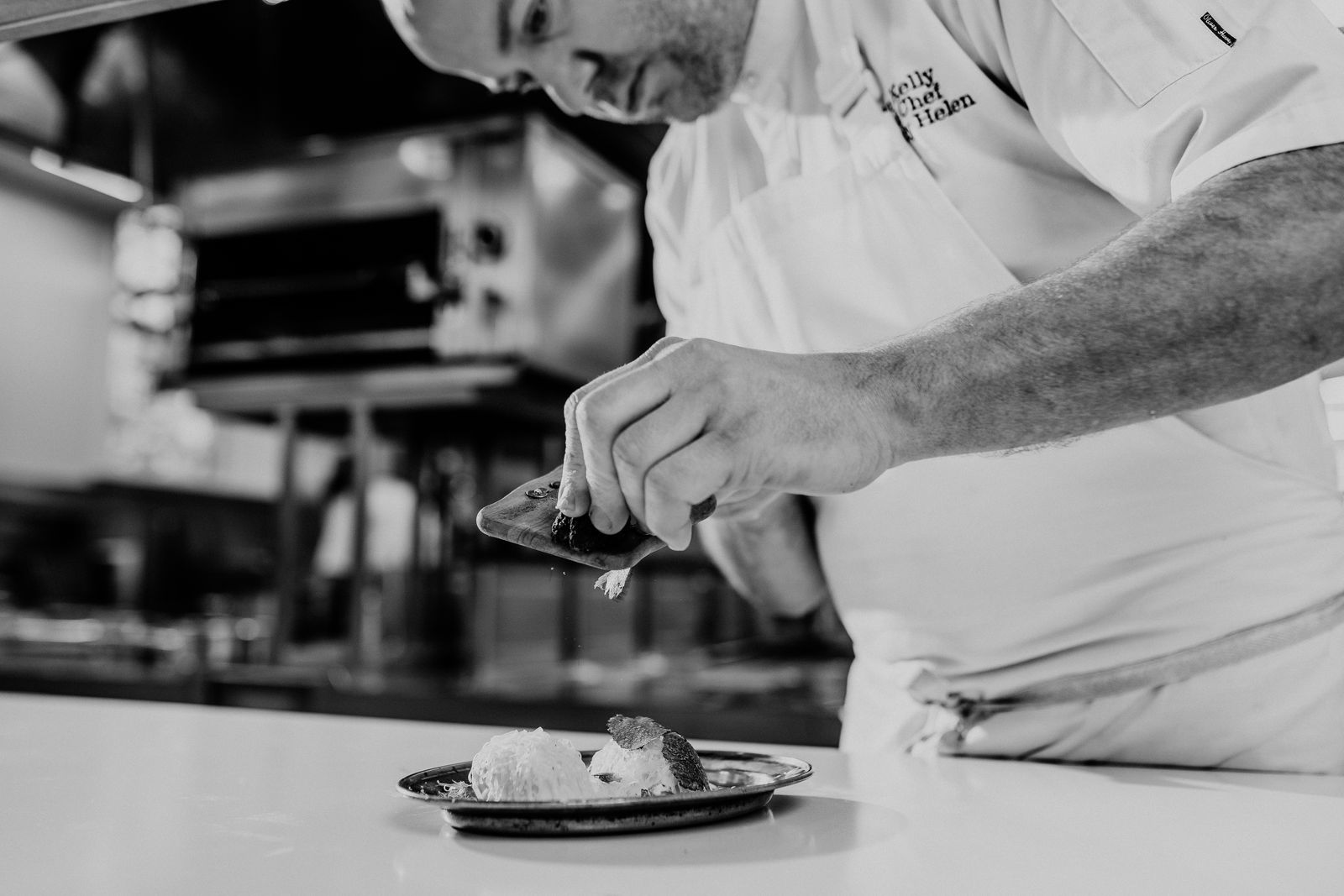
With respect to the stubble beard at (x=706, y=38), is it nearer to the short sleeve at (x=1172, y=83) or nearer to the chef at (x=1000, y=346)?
the chef at (x=1000, y=346)

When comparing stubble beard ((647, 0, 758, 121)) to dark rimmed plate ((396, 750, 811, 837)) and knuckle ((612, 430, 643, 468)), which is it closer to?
knuckle ((612, 430, 643, 468))

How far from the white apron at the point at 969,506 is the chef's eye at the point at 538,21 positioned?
312mm

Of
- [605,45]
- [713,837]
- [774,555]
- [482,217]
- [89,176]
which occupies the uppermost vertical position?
[89,176]

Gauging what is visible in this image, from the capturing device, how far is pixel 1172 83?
0.84 metres

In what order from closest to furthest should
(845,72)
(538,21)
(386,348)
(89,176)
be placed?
1. (845,72)
2. (538,21)
3. (386,348)
4. (89,176)

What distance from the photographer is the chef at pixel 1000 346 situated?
2.33 feet

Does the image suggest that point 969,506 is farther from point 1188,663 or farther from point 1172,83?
point 1172,83

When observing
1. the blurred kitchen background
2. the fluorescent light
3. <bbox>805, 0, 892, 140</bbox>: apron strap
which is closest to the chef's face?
<bbox>805, 0, 892, 140</bbox>: apron strap

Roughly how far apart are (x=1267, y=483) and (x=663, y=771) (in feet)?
2.18

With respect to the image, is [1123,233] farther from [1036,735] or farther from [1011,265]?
[1036,735]

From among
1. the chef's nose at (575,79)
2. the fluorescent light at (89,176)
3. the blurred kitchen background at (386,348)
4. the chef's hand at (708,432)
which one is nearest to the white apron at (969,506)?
the chef's nose at (575,79)

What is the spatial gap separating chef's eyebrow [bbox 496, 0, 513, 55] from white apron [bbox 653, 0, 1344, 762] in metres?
0.34

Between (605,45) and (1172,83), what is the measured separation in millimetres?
660

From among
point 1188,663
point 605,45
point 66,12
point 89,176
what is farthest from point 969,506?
point 89,176
